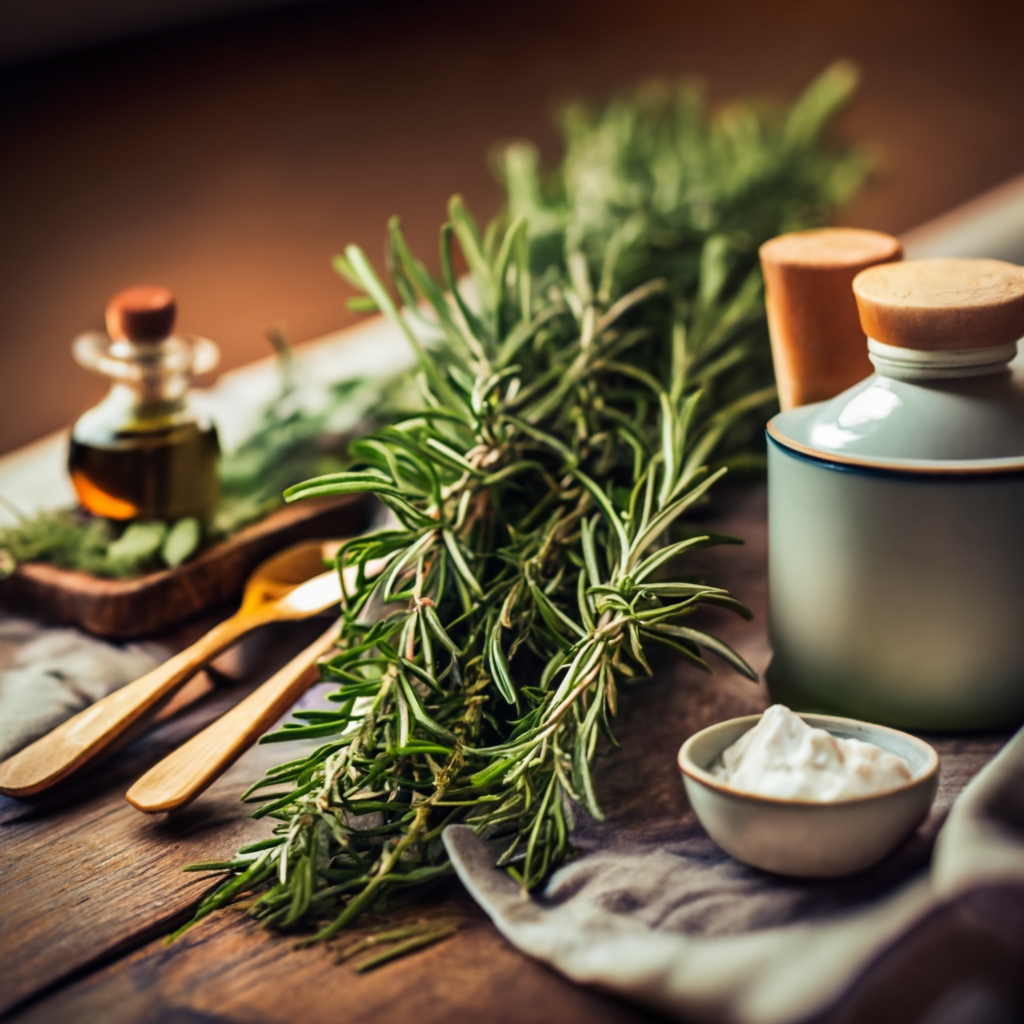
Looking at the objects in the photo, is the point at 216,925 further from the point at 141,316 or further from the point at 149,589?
the point at 141,316

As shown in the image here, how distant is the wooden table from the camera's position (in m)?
0.36

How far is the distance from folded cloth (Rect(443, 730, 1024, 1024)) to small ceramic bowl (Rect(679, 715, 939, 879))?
0.01 meters

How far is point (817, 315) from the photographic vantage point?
528 mm

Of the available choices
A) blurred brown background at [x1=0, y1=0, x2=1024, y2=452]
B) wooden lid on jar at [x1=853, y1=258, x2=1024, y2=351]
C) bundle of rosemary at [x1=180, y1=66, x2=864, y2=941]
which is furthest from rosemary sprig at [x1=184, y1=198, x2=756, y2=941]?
blurred brown background at [x1=0, y1=0, x2=1024, y2=452]

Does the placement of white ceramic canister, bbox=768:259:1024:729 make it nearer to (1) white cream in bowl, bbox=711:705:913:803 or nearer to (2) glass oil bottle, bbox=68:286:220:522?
(1) white cream in bowl, bbox=711:705:913:803

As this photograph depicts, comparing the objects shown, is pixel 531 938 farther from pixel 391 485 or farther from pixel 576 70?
pixel 576 70

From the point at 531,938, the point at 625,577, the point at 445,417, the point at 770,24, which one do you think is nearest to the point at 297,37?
the point at 770,24

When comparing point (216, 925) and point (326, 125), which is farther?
point (326, 125)

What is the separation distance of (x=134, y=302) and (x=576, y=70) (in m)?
1.06

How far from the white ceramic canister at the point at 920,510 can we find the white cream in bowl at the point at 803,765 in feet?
0.23

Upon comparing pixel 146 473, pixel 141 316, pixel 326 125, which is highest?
pixel 326 125

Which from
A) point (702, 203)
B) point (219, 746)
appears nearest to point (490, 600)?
point (219, 746)

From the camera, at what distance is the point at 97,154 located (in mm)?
1094

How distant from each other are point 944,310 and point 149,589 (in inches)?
18.9
